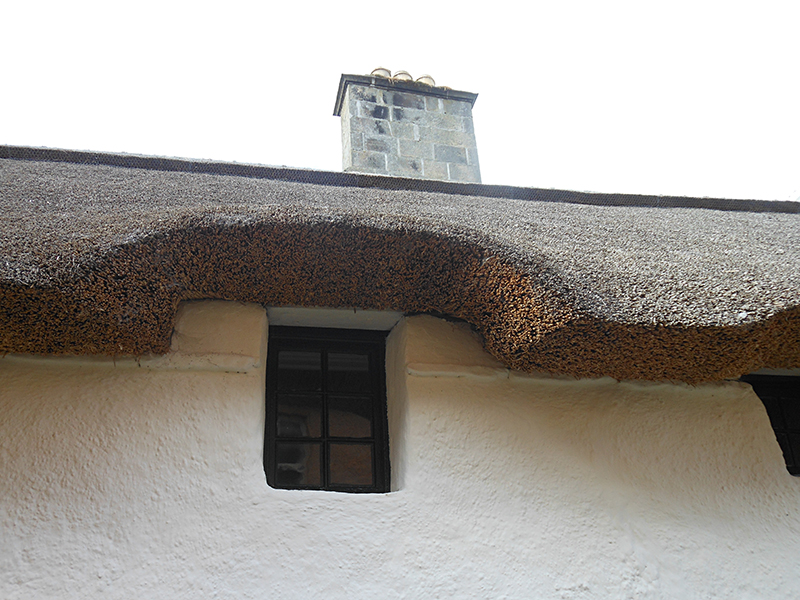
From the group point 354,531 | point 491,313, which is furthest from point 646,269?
point 354,531

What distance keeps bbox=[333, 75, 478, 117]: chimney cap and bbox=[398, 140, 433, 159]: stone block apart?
0.41 metres

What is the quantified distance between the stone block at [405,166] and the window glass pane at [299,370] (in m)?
1.95

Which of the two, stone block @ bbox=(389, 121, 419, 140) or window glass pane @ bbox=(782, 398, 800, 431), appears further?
stone block @ bbox=(389, 121, 419, 140)

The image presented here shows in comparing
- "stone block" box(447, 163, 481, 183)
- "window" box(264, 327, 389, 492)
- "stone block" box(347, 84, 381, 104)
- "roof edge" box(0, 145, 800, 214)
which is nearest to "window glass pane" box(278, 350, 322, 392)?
"window" box(264, 327, 389, 492)

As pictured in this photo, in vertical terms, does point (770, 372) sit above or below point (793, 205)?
below

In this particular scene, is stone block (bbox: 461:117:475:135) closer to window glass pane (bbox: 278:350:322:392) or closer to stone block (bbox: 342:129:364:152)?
stone block (bbox: 342:129:364:152)

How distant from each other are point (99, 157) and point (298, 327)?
1.28 m

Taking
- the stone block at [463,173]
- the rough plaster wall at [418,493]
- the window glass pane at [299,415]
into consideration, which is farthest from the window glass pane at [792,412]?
the stone block at [463,173]

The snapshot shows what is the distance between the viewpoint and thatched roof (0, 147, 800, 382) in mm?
1284

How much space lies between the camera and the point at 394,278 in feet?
5.14

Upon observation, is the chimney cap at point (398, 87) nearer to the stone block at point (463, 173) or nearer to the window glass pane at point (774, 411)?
the stone block at point (463, 173)

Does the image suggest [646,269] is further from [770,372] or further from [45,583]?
[45,583]

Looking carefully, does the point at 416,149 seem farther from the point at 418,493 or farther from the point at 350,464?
the point at 418,493

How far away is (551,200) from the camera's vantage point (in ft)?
8.87
